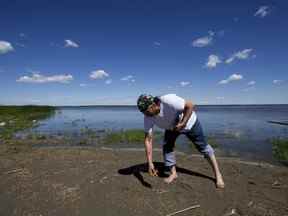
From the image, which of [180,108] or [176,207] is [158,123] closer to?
[180,108]

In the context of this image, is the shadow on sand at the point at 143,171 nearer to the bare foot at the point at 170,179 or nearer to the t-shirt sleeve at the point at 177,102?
the bare foot at the point at 170,179

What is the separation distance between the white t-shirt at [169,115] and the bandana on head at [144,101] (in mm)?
228

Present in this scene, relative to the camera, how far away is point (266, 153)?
8453mm

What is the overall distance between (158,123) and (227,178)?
Answer: 2216 mm

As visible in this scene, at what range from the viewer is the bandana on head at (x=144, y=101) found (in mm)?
3670

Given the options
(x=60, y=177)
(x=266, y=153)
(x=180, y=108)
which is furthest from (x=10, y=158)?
(x=266, y=153)

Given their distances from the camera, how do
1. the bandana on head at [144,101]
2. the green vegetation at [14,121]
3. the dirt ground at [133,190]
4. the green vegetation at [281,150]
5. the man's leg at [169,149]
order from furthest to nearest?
the green vegetation at [14,121] < the green vegetation at [281,150] < the man's leg at [169,149] < the bandana on head at [144,101] < the dirt ground at [133,190]

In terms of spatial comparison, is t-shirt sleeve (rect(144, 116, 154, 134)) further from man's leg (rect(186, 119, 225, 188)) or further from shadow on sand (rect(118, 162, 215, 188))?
shadow on sand (rect(118, 162, 215, 188))

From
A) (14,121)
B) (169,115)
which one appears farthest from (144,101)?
(14,121)

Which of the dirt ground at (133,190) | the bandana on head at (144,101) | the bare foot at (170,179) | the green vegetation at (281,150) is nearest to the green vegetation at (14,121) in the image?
the dirt ground at (133,190)

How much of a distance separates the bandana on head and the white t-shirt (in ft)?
0.75

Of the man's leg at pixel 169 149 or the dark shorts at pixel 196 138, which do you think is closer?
the dark shorts at pixel 196 138

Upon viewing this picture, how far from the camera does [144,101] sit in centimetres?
369

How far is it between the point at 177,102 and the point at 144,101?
22.8 inches
